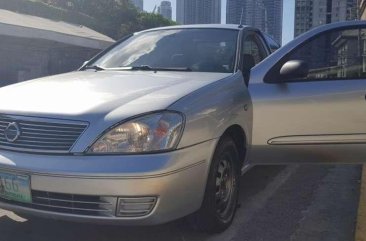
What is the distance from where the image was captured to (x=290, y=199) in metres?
5.14

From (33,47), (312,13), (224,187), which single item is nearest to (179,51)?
(224,187)

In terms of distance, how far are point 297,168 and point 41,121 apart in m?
3.98

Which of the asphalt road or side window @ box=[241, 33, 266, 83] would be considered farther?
side window @ box=[241, 33, 266, 83]

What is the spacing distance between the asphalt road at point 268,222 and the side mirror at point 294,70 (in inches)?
47.3

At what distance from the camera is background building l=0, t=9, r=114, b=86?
46.6ft

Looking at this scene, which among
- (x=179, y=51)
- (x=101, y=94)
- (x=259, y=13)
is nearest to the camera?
(x=101, y=94)

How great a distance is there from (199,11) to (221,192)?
513 inches

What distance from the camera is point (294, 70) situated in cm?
427

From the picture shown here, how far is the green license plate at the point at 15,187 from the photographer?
337 centimetres

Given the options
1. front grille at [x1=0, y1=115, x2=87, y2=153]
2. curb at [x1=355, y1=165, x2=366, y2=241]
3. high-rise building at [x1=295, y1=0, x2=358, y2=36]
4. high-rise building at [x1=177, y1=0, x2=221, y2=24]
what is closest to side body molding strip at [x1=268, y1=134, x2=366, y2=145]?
curb at [x1=355, y1=165, x2=366, y2=241]

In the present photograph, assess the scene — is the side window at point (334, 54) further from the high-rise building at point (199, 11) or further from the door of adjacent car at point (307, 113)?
the high-rise building at point (199, 11)

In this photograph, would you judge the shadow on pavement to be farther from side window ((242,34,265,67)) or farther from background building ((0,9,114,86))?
background building ((0,9,114,86))

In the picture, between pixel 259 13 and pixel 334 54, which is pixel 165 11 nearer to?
pixel 259 13

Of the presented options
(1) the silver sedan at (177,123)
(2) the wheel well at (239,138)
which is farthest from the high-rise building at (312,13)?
(2) the wheel well at (239,138)
